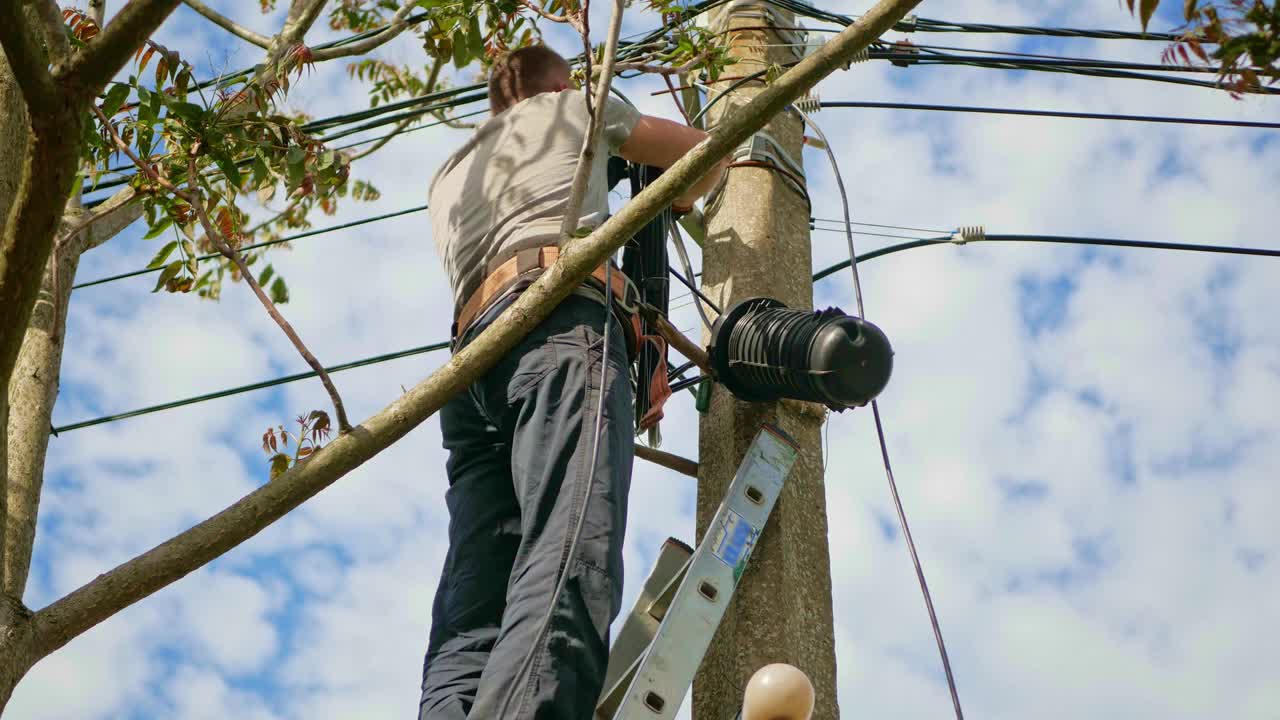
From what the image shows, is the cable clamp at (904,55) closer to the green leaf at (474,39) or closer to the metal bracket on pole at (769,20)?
the metal bracket on pole at (769,20)

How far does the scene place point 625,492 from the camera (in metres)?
2.78

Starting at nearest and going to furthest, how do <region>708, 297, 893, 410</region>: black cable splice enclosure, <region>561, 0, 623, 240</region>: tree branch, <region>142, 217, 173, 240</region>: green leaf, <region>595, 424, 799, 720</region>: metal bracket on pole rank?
<region>595, 424, 799, 720</region>: metal bracket on pole < <region>561, 0, 623, 240</region>: tree branch < <region>708, 297, 893, 410</region>: black cable splice enclosure < <region>142, 217, 173, 240</region>: green leaf

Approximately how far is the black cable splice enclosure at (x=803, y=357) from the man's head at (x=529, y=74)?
904mm

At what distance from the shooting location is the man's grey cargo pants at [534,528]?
249cm

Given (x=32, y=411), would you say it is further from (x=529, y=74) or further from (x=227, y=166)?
(x=529, y=74)

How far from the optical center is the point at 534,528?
2.71 meters

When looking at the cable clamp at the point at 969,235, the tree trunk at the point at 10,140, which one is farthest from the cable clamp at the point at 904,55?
the tree trunk at the point at 10,140

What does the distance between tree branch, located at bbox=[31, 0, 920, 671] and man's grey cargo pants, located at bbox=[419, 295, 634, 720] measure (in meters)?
0.19

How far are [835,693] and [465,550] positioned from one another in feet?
2.90

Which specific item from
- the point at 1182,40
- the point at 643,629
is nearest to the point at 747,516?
the point at 643,629

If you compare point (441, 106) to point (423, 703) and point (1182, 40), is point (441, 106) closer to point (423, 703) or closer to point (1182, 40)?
point (423, 703)

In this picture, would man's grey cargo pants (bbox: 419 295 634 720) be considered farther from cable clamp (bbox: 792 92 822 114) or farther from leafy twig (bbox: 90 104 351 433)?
cable clamp (bbox: 792 92 822 114)

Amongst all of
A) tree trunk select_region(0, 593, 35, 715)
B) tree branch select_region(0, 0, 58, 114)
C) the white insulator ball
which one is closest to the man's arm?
the white insulator ball

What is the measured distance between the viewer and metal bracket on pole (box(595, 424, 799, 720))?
269cm
